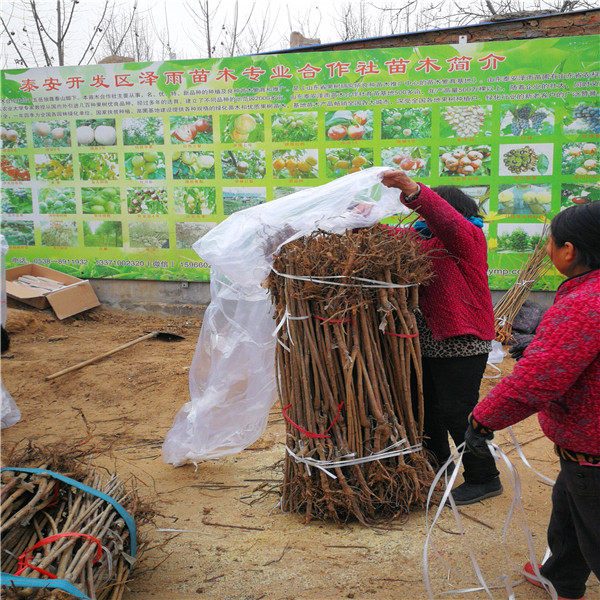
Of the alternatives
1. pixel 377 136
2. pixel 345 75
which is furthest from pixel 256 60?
pixel 377 136

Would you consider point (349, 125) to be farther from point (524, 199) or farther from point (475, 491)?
point (475, 491)

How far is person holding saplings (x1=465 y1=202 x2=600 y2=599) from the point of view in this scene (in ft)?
5.54

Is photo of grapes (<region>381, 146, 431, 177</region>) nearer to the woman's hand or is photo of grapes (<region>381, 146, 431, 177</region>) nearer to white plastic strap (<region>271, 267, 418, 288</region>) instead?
the woman's hand

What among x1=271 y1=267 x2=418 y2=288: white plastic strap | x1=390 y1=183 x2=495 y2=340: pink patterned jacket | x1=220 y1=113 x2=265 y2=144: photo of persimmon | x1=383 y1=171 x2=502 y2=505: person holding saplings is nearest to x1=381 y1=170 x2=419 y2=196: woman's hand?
x1=383 y1=171 x2=502 y2=505: person holding saplings

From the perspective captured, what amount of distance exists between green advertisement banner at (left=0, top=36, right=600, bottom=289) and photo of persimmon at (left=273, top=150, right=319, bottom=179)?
0.05 ft

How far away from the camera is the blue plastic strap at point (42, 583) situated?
171 centimetres

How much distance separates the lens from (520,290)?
626 cm

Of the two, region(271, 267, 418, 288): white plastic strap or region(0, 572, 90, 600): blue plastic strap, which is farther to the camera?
region(271, 267, 418, 288): white plastic strap

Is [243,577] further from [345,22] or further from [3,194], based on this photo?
[345,22]

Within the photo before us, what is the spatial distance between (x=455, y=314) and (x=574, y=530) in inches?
40.7

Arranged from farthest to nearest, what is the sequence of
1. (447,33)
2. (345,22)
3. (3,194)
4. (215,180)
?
(345,22), (3,194), (215,180), (447,33)

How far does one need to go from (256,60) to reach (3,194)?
3891 millimetres

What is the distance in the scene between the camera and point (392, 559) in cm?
246

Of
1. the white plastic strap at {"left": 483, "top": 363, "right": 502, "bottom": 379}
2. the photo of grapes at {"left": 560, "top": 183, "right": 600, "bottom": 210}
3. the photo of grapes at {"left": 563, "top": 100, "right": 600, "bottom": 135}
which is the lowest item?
the white plastic strap at {"left": 483, "top": 363, "right": 502, "bottom": 379}
